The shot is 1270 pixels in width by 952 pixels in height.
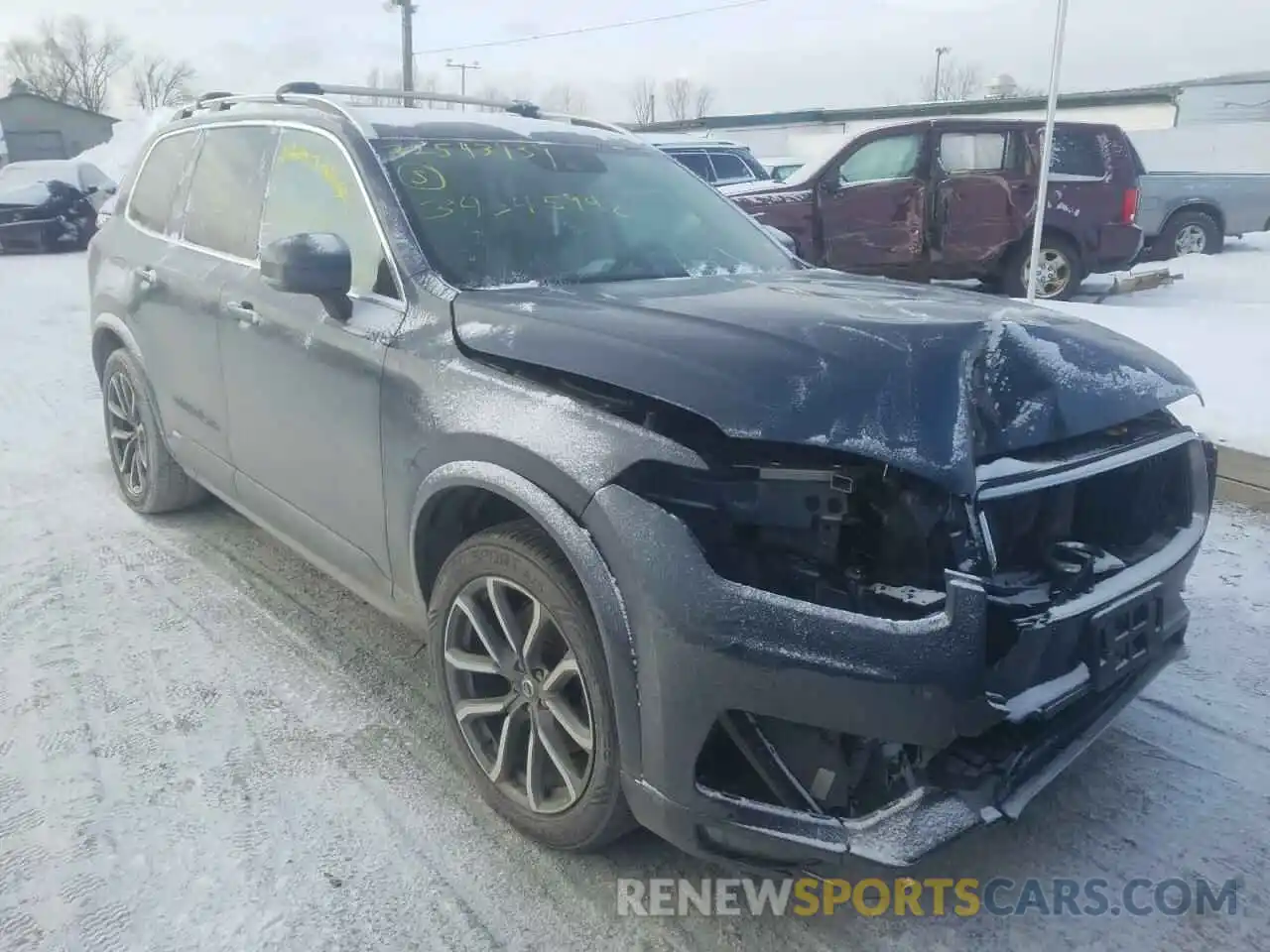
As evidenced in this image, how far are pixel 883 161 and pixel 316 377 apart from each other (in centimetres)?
839

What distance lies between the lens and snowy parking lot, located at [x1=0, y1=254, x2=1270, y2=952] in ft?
7.63

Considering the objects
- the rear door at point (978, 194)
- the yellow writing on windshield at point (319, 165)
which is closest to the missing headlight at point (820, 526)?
the yellow writing on windshield at point (319, 165)

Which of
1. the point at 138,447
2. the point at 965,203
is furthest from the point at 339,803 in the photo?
the point at 965,203

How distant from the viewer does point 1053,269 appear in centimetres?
1024

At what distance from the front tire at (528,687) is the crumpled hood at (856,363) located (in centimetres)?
51

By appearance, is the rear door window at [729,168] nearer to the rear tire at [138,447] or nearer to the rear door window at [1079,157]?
the rear door window at [1079,157]

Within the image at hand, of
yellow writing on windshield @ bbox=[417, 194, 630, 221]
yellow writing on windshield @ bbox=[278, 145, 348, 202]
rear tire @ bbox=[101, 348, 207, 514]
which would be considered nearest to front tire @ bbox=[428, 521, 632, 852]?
yellow writing on windshield @ bbox=[417, 194, 630, 221]

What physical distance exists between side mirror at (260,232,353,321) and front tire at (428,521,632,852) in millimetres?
919

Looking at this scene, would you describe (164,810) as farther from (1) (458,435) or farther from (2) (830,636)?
(2) (830,636)

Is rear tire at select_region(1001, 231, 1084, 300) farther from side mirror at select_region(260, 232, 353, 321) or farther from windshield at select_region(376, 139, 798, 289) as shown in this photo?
side mirror at select_region(260, 232, 353, 321)

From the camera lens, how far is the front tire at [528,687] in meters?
2.33

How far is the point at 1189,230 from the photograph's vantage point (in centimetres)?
1489

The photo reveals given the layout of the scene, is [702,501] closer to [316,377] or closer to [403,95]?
[316,377]

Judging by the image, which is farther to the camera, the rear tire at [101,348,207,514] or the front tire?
the rear tire at [101,348,207,514]
